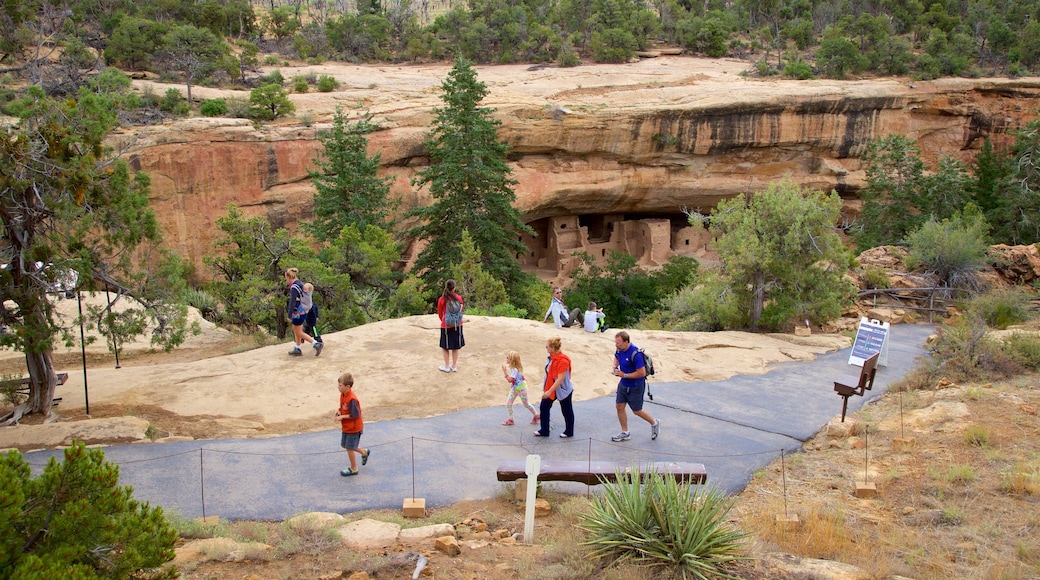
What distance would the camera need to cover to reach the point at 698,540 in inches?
199

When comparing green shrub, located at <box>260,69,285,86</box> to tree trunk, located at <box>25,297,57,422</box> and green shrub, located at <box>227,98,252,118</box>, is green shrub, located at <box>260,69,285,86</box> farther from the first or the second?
tree trunk, located at <box>25,297,57,422</box>

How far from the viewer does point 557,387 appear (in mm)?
7953

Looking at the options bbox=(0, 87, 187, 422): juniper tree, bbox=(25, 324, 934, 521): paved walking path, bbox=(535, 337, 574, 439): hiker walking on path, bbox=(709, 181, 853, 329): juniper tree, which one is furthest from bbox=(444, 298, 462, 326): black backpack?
bbox=(709, 181, 853, 329): juniper tree

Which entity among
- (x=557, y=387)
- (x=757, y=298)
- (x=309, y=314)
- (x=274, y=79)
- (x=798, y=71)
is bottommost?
(x=757, y=298)

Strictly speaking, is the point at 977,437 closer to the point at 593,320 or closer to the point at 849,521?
the point at 849,521

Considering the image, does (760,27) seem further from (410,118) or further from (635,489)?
(635,489)

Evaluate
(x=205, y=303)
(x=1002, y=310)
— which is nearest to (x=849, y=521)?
(x=1002, y=310)

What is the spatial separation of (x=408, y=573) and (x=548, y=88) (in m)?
24.9

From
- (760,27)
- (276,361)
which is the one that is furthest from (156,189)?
(760,27)

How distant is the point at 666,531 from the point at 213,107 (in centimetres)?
2252

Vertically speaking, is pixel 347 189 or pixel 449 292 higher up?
pixel 347 189

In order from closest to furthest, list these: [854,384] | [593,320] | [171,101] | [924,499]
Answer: [924,499] → [854,384] → [593,320] → [171,101]

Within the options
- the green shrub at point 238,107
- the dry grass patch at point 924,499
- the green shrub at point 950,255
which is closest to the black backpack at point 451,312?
the dry grass patch at point 924,499

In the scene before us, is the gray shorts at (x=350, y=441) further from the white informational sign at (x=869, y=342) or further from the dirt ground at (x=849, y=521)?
the white informational sign at (x=869, y=342)
